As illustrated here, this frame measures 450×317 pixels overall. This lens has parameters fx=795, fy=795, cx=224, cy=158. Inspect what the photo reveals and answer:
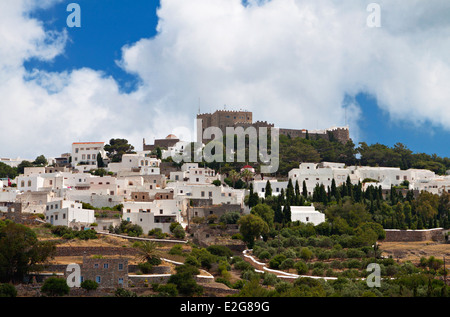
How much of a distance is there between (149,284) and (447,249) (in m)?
24.8

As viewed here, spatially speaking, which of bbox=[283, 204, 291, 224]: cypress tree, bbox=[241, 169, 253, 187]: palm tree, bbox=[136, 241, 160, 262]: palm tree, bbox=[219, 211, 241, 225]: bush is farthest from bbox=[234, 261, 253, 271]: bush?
Answer: bbox=[241, 169, 253, 187]: palm tree

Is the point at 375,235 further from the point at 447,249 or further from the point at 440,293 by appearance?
the point at 440,293

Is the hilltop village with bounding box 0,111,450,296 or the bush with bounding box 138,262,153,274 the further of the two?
the hilltop village with bounding box 0,111,450,296

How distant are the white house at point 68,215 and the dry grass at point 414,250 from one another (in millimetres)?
21358

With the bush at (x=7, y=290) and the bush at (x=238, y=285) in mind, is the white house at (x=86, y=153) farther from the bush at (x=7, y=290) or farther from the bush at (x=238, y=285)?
the bush at (x=7, y=290)

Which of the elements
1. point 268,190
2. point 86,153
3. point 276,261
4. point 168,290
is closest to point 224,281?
point 168,290

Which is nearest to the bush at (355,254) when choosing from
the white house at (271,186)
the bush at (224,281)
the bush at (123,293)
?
the bush at (224,281)

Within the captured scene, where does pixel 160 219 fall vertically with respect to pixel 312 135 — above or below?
below

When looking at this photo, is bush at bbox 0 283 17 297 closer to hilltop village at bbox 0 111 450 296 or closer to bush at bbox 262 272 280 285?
hilltop village at bbox 0 111 450 296

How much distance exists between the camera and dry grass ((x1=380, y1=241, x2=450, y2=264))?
55906mm

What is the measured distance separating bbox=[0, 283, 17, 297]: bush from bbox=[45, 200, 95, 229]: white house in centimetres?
1451

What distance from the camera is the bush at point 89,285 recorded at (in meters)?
43.0

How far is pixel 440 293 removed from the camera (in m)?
42.6
